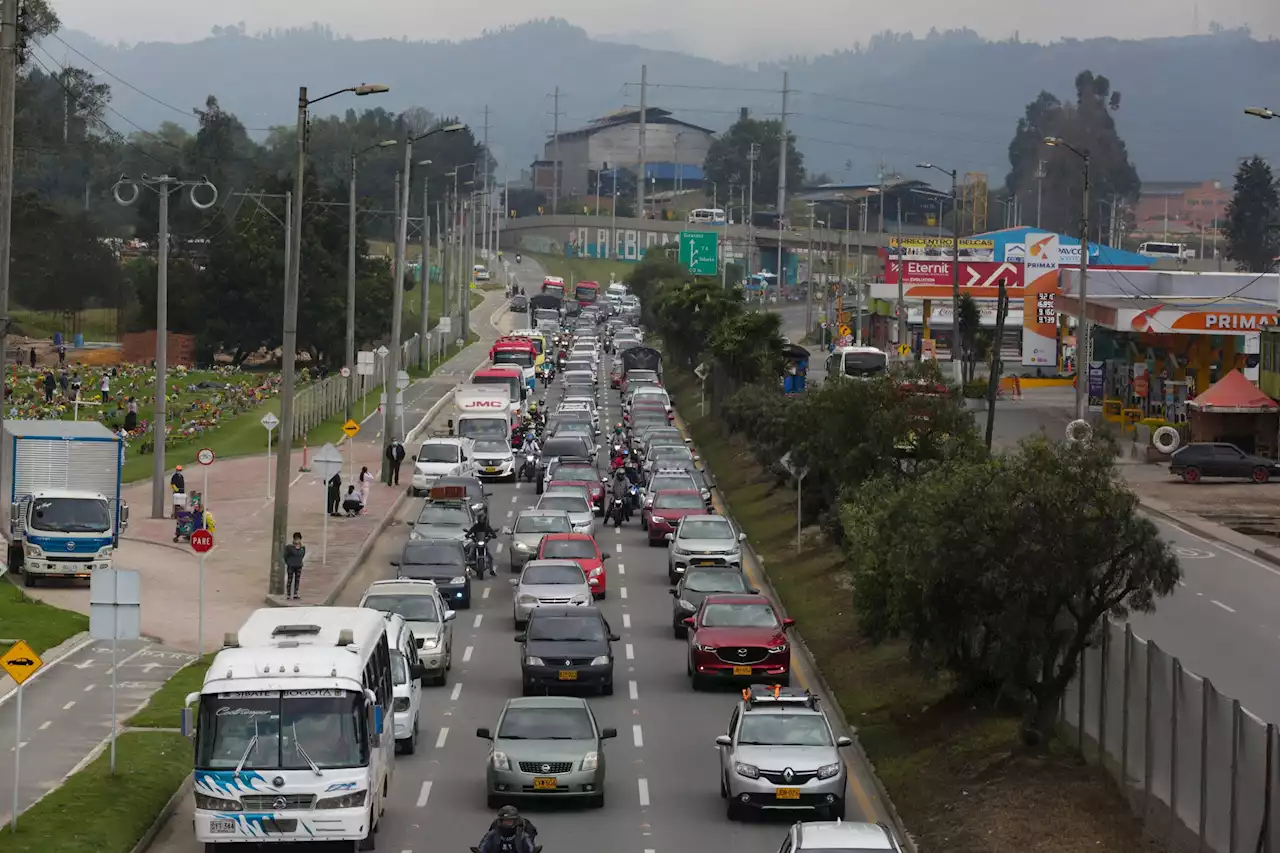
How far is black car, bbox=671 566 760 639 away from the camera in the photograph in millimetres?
37000

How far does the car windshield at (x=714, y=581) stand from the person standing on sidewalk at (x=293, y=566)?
770cm

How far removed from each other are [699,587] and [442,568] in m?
5.66

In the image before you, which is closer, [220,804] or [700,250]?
[220,804]

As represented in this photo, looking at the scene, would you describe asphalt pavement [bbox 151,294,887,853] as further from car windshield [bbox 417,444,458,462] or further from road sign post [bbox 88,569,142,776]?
car windshield [bbox 417,444,458,462]

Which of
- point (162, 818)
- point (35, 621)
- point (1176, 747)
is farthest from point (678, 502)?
point (1176, 747)

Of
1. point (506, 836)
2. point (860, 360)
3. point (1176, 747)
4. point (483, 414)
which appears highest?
point (860, 360)

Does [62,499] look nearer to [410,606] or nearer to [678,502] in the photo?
[410,606]

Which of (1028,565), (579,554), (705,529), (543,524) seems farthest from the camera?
(543,524)

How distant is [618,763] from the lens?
27031mm

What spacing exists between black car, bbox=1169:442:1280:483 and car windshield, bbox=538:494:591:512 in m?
21.7

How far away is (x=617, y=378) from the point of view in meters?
107

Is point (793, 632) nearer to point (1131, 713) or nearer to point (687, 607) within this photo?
point (687, 607)

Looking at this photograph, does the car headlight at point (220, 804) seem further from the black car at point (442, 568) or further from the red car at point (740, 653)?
the black car at point (442, 568)

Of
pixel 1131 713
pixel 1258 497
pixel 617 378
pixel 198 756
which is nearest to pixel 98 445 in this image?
pixel 198 756
